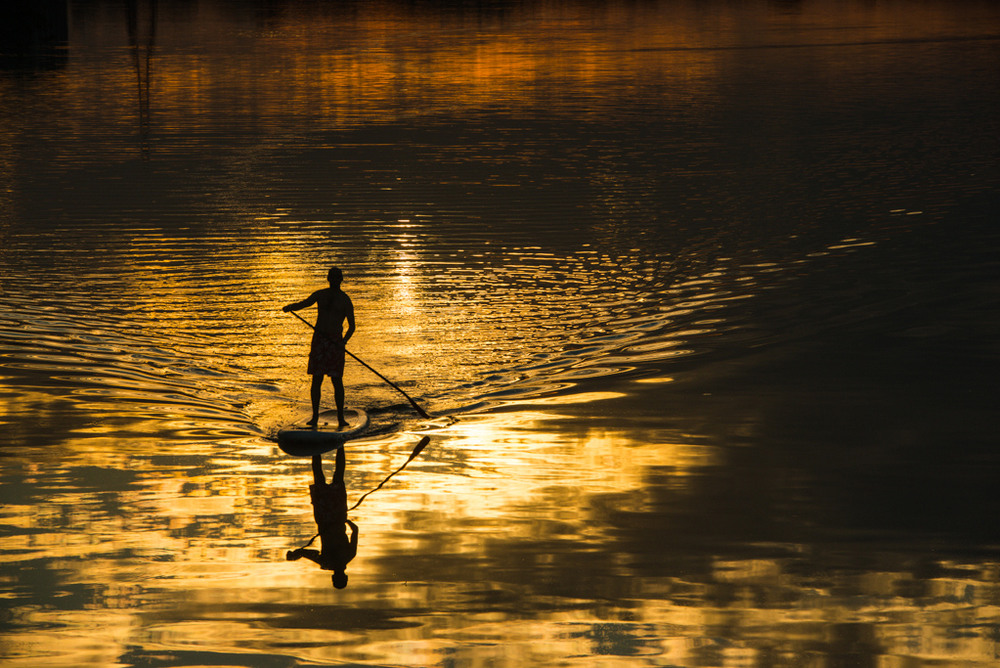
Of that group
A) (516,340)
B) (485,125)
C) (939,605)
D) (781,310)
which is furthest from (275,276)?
(485,125)

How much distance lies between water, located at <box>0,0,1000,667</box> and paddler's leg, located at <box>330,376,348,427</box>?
63cm

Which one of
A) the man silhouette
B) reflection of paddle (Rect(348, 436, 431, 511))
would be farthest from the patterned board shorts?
reflection of paddle (Rect(348, 436, 431, 511))

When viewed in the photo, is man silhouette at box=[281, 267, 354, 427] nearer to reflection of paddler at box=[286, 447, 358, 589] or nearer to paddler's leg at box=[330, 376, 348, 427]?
paddler's leg at box=[330, 376, 348, 427]

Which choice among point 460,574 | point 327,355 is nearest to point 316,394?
point 327,355

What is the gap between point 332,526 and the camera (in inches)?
483

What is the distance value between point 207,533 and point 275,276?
36.2 ft

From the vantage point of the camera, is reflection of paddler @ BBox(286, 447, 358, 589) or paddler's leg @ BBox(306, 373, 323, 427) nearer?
reflection of paddler @ BBox(286, 447, 358, 589)

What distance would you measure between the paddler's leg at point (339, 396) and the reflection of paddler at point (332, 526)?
0.82 m

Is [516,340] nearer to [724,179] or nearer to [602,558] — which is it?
[602,558]

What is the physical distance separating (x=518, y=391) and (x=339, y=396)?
8.89 feet

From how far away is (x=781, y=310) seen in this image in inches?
786

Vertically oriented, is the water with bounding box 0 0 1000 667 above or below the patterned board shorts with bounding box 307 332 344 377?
below

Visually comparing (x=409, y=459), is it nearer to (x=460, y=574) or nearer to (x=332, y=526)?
(x=332, y=526)

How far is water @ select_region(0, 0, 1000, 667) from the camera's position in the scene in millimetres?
10508
